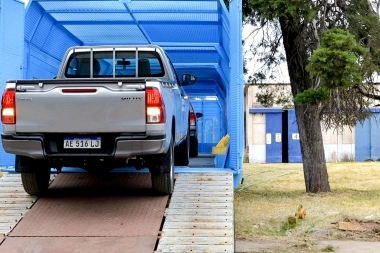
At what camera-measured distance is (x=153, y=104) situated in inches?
288

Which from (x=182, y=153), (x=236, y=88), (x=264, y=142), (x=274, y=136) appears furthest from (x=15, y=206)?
(x=264, y=142)

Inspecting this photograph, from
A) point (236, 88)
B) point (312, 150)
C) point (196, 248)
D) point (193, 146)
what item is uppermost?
point (236, 88)

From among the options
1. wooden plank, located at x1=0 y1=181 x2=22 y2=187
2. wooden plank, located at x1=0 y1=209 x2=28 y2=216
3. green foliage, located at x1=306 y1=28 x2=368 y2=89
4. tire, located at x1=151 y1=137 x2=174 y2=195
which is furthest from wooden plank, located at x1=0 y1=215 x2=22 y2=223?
green foliage, located at x1=306 y1=28 x2=368 y2=89

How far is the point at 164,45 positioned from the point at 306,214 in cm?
559

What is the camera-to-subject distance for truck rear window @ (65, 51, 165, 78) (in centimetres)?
958

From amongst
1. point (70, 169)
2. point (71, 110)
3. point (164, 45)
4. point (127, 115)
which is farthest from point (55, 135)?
point (164, 45)

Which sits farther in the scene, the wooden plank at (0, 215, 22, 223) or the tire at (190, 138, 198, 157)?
the tire at (190, 138, 198, 157)

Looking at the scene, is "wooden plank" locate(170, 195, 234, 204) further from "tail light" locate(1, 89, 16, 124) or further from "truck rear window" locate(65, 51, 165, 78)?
"tail light" locate(1, 89, 16, 124)

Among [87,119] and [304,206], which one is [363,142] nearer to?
[304,206]

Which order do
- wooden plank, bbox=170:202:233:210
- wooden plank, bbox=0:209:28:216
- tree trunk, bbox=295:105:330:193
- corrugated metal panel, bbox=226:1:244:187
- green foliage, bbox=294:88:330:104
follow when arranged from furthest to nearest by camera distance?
1. tree trunk, bbox=295:105:330:193
2. green foliage, bbox=294:88:330:104
3. corrugated metal panel, bbox=226:1:244:187
4. wooden plank, bbox=0:209:28:216
5. wooden plank, bbox=170:202:233:210

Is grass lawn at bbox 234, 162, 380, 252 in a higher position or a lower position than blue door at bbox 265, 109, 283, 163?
lower

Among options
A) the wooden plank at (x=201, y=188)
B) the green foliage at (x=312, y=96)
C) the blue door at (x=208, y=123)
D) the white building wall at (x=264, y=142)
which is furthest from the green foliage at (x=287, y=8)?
the white building wall at (x=264, y=142)

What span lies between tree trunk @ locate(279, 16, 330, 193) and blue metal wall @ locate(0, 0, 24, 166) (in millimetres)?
6770

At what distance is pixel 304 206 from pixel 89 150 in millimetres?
6456
